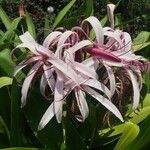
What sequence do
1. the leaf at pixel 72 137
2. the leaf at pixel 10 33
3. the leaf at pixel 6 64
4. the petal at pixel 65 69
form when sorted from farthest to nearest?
the leaf at pixel 10 33 → the leaf at pixel 6 64 → the leaf at pixel 72 137 → the petal at pixel 65 69

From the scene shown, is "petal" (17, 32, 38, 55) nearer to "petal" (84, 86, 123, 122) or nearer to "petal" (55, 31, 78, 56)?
"petal" (55, 31, 78, 56)

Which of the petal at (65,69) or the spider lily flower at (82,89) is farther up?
the petal at (65,69)

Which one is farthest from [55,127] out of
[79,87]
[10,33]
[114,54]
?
Answer: [10,33]

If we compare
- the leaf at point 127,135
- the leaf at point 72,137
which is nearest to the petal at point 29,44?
the leaf at point 72,137

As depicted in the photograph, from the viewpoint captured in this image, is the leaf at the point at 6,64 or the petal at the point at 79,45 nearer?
the petal at the point at 79,45

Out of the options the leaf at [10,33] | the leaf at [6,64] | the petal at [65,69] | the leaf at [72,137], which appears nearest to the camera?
the petal at [65,69]

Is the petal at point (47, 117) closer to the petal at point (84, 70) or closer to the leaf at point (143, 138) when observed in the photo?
the petal at point (84, 70)

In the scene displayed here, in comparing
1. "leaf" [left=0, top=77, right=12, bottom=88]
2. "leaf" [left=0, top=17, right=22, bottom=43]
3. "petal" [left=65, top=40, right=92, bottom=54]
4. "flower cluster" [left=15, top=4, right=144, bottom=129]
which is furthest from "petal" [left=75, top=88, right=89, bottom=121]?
"leaf" [left=0, top=17, right=22, bottom=43]
